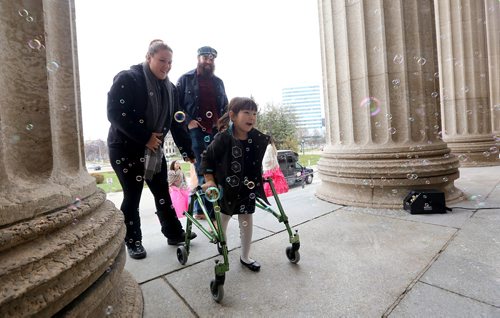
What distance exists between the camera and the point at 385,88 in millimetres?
4398

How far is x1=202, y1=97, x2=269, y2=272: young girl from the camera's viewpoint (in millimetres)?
2377

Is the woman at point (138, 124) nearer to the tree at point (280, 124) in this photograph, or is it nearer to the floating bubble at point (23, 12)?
the floating bubble at point (23, 12)

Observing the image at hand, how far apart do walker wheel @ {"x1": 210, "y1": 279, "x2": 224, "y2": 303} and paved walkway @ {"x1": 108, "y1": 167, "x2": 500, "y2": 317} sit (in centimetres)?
4

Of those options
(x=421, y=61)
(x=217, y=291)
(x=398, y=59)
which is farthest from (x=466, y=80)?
(x=217, y=291)

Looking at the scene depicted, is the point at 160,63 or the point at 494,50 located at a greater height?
the point at 494,50

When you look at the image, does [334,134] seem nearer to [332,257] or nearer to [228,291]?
[332,257]

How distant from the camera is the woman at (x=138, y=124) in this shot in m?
2.62

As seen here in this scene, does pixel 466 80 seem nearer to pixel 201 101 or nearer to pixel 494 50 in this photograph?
pixel 494 50

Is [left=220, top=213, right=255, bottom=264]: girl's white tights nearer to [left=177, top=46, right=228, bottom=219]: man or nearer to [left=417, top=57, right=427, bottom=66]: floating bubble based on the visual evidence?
[left=177, top=46, right=228, bottom=219]: man

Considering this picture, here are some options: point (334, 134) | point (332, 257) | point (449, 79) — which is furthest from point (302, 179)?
point (332, 257)

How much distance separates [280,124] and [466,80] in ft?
82.8

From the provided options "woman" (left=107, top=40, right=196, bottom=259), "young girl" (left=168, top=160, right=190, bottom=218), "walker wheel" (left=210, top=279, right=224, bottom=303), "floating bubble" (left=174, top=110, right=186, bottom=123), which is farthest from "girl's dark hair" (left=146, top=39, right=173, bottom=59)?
"young girl" (left=168, top=160, right=190, bottom=218)

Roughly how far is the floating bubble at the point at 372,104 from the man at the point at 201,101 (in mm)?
2217

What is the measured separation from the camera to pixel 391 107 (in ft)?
14.5
